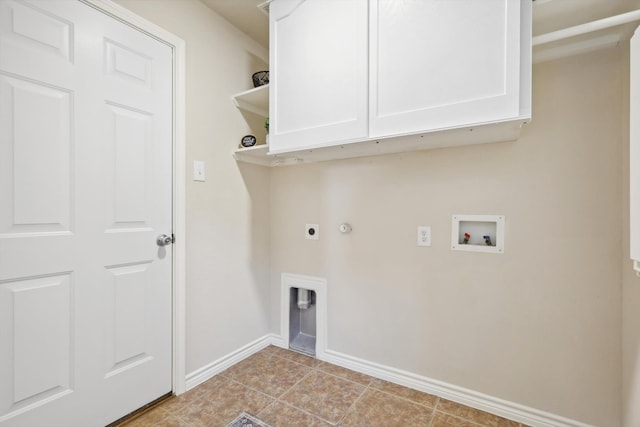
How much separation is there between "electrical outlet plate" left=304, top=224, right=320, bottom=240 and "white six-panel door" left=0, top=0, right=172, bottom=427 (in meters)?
0.91

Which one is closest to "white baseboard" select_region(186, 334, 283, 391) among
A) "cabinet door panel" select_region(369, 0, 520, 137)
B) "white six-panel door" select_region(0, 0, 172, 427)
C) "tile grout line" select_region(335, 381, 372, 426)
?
"white six-panel door" select_region(0, 0, 172, 427)

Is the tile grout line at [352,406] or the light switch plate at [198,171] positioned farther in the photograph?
the light switch plate at [198,171]

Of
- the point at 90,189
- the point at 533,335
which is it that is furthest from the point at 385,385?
the point at 90,189

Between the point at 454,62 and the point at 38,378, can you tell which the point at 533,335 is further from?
the point at 38,378

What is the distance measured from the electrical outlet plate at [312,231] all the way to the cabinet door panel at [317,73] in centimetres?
67

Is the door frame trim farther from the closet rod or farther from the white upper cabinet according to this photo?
the closet rod

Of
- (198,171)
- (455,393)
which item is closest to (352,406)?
(455,393)

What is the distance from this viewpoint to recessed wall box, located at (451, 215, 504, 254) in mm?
1515

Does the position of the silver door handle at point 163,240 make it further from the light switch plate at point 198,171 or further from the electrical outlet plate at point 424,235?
the electrical outlet plate at point 424,235

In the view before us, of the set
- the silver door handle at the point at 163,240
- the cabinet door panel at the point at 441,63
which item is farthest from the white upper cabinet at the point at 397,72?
the silver door handle at the point at 163,240

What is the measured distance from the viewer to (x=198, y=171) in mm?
1781

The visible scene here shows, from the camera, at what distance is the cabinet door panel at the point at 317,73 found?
1.41 metres

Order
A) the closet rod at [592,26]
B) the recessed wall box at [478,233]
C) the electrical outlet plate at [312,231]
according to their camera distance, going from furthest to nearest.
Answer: the electrical outlet plate at [312,231], the recessed wall box at [478,233], the closet rod at [592,26]

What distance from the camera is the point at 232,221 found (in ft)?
6.64
